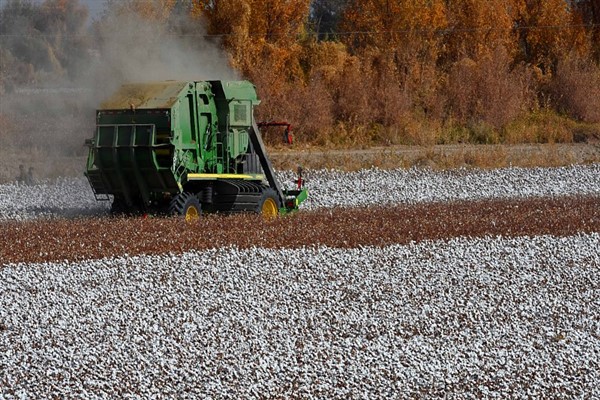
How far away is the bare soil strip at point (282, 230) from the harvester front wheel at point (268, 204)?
25.0 inches

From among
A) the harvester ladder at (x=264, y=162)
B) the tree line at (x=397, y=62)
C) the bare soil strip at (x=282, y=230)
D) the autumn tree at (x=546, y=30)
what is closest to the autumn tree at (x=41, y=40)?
the tree line at (x=397, y=62)

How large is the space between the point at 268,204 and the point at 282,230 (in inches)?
126

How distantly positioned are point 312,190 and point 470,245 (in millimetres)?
9216

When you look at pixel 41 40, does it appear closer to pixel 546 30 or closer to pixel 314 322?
pixel 546 30

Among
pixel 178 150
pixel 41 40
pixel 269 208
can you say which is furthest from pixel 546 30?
pixel 178 150

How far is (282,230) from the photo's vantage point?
54.3ft

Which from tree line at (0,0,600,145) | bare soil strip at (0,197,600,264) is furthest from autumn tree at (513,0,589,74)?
bare soil strip at (0,197,600,264)

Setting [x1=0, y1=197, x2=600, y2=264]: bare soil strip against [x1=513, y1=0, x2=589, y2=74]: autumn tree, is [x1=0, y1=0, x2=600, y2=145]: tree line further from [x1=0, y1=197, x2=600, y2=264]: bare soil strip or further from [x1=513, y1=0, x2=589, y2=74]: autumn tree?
[x1=0, y1=197, x2=600, y2=264]: bare soil strip

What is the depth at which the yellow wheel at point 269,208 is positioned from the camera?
1950 cm

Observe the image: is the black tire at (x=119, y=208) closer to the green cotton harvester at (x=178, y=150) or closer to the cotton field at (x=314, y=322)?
the green cotton harvester at (x=178, y=150)

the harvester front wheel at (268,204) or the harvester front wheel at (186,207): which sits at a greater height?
the harvester front wheel at (186,207)

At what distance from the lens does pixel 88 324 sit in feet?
35.8

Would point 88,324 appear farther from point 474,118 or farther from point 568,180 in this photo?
point 474,118

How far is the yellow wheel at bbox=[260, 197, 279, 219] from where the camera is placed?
19500 millimetres
